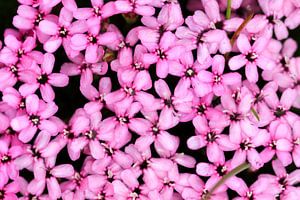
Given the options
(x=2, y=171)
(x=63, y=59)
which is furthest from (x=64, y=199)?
(x=63, y=59)

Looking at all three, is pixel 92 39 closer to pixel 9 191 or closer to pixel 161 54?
pixel 161 54

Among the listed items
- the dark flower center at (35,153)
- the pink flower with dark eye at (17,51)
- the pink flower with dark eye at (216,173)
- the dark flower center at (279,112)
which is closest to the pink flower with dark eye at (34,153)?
the dark flower center at (35,153)

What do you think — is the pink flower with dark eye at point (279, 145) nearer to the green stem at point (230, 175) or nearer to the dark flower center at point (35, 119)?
the green stem at point (230, 175)

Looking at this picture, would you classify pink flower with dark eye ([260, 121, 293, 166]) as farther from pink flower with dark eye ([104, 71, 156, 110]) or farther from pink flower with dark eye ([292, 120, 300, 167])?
pink flower with dark eye ([104, 71, 156, 110])

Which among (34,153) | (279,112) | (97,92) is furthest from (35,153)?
(279,112)

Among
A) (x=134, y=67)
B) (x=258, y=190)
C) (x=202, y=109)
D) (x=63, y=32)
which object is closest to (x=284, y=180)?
(x=258, y=190)

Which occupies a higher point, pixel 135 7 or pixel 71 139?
pixel 135 7

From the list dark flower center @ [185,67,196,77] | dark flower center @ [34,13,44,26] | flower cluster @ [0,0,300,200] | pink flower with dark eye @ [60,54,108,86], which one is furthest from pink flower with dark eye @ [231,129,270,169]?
dark flower center @ [34,13,44,26]
